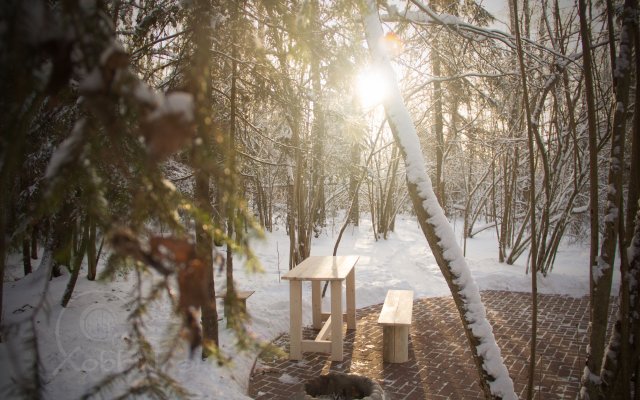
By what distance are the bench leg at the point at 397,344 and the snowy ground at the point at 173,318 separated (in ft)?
5.66

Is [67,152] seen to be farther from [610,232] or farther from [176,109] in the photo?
[610,232]

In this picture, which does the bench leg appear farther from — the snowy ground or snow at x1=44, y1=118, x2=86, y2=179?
snow at x1=44, y1=118, x2=86, y2=179

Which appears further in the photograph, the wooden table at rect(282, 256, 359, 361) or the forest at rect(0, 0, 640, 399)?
the wooden table at rect(282, 256, 359, 361)

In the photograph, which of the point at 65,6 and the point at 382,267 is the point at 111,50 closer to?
the point at 65,6

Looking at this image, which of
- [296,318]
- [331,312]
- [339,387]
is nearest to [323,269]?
[331,312]

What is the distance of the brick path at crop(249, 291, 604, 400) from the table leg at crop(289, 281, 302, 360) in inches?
5.3

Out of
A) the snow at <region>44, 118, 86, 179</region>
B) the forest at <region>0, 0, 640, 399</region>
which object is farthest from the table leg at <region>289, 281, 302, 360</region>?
the snow at <region>44, 118, 86, 179</region>

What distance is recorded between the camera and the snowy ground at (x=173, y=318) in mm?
3928

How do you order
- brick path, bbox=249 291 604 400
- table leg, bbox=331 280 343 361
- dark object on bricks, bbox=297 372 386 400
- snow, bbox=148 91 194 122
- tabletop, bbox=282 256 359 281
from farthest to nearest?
table leg, bbox=331 280 343 361, tabletop, bbox=282 256 359 281, brick path, bbox=249 291 604 400, dark object on bricks, bbox=297 372 386 400, snow, bbox=148 91 194 122

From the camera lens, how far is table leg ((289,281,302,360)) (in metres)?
5.09

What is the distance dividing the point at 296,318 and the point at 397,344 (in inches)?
52.4

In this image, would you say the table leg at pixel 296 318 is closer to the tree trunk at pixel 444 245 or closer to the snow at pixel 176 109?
the tree trunk at pixel 444 245

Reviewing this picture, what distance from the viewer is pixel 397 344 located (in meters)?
4.96

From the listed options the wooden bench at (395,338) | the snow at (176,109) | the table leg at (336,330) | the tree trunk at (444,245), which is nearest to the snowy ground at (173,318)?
the snow at (176,109)
